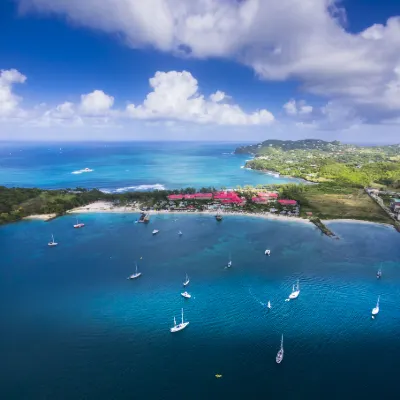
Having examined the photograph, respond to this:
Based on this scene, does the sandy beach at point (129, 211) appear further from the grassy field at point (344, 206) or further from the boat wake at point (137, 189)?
the boat wake at point (137, 189)

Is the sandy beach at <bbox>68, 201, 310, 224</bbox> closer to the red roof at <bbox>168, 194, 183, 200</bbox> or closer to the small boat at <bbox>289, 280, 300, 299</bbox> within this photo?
the red roof at <bbox>168, 194, 183, 200</bbox>

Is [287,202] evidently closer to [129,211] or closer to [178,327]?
[129,211]

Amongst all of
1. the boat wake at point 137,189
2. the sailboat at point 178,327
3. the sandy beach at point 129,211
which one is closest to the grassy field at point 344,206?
the sandy beach at point 129,211

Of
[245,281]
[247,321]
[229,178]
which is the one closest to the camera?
[247,321]

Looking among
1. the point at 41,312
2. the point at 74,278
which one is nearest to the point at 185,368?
the point at 41,312

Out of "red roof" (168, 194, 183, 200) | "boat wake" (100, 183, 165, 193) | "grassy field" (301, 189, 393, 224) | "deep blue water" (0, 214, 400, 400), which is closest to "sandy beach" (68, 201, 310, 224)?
"grassy field" (301, 189, 393, 224)

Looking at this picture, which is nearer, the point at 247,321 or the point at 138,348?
the point at 138,348

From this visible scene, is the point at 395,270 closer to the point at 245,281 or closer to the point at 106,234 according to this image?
the point at 245,281
